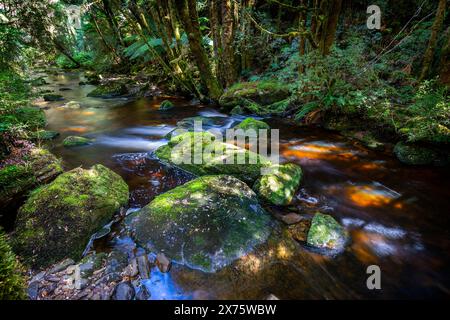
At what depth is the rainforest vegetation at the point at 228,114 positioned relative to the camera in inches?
111

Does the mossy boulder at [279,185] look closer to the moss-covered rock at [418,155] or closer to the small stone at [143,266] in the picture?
the small stone at [143,266]

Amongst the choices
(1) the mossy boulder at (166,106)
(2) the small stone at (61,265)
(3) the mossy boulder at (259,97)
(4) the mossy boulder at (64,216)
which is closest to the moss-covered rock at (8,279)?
(2) the small stone at (61,265)

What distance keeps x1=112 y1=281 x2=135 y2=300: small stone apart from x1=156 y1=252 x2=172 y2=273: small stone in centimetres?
33

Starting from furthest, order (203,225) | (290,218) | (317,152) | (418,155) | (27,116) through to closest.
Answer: (317,152)
(27,116)
(418,155)
(290,218)
(203,225)

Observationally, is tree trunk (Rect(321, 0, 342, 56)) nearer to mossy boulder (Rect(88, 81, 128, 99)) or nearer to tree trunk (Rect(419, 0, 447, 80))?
tree trunk (Rect(419, 0, 447, 80))

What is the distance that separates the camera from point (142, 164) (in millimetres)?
5055

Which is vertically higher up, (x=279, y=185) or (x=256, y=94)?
(x=256, y=94)

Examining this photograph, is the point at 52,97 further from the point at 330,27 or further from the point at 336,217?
the point at 336,217

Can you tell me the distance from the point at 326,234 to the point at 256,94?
595cm

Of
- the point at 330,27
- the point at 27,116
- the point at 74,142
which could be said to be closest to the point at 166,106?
the point at 74,142

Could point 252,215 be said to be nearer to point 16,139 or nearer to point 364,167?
point 364,167

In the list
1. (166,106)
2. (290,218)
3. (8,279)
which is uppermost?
(166,106)

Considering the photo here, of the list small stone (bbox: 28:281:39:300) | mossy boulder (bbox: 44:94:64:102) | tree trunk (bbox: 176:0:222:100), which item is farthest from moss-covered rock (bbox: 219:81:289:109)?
mossy boulder (bbox: 44:94:64:102)

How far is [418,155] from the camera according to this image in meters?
4.70
